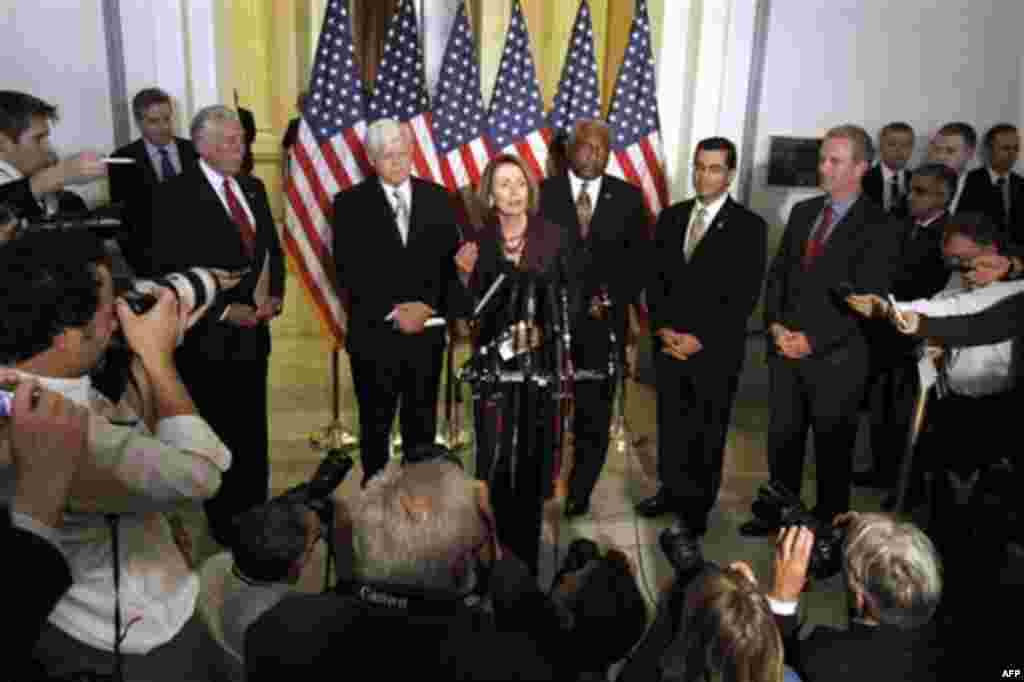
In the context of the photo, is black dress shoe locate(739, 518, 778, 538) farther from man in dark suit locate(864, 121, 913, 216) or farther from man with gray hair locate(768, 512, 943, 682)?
man in dark suit locate(864, 121, 913, 216)

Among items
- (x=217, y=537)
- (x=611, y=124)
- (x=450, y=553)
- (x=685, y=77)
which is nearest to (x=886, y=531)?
(x=450, y=553)

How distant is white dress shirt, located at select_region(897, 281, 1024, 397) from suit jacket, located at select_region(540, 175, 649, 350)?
1219mm

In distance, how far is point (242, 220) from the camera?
3.66m

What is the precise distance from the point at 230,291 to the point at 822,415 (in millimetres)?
2601

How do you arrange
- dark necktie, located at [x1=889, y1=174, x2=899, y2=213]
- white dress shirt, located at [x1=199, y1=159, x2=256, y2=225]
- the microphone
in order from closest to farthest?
the microphone → white dress shirt, located at [x1=199, y1=159, x2=256, y2=225] → dark necktie, located at [x1=889, y1=174, x2=899, y2=213]

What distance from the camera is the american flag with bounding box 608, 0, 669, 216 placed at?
16.0 feet

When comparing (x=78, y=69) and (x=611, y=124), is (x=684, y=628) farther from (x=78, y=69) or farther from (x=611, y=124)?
(x=78, y=69)

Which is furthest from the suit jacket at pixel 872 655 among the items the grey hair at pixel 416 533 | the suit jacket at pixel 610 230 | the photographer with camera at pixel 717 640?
the suit jacket at pixel 610 230

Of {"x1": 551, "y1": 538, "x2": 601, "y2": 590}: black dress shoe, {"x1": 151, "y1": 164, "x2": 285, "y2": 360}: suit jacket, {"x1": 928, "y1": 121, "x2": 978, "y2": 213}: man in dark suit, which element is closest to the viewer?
{"x1": 551, "y1": 538, "x2": 601, "y2": 590}: black dress shoe

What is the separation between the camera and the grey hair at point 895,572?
1.80 meters

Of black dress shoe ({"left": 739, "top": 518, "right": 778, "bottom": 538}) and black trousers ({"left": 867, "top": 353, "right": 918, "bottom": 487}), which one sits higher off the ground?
black trousers ({"left": 867, "top": 353, "right": 918, "bottom": 487})

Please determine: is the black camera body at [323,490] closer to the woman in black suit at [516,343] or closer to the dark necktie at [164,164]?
the woman in black suit at [516,343]

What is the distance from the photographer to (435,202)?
3.93 metres

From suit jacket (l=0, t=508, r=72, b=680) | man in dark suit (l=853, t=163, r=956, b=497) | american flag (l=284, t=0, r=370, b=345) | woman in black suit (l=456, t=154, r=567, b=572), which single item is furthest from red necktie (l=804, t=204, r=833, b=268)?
suit jacket (l=0, t=508, r=72, b=680)
